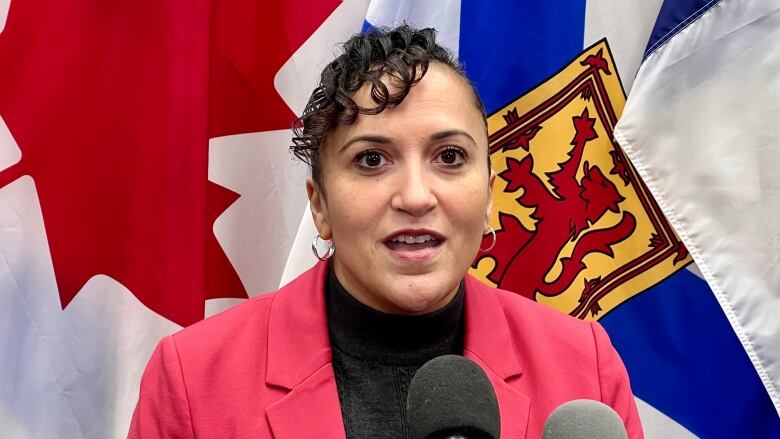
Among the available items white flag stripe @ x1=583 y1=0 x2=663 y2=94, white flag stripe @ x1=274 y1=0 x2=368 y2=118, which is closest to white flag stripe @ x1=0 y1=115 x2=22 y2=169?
Answer: white flag stripe @ x1=274 y1=0 x2=368 y2=118

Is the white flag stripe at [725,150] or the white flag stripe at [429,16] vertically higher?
the white flag stripe at [429,16]

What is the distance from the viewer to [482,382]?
1.13 meters

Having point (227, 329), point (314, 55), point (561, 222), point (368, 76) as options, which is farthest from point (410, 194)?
point (314, 55)

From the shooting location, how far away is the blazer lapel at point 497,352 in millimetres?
1819

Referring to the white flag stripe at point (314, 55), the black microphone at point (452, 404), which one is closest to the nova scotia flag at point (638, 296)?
the white flag stripe at point (314, 55)

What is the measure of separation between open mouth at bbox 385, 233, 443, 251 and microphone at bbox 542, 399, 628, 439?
67cm

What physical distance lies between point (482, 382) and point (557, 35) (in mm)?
1601

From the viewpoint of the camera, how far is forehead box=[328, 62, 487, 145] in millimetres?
1726

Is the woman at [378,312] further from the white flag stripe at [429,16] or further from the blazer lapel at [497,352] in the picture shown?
the white flag stripe at [429,16]

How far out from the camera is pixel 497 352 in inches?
75.7

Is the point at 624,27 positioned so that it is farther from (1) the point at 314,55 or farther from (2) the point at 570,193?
(1) the point at 314,55

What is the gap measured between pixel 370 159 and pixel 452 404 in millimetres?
770

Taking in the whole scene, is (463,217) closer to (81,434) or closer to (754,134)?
(754,134)

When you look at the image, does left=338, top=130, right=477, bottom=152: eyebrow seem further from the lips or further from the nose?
the lips
